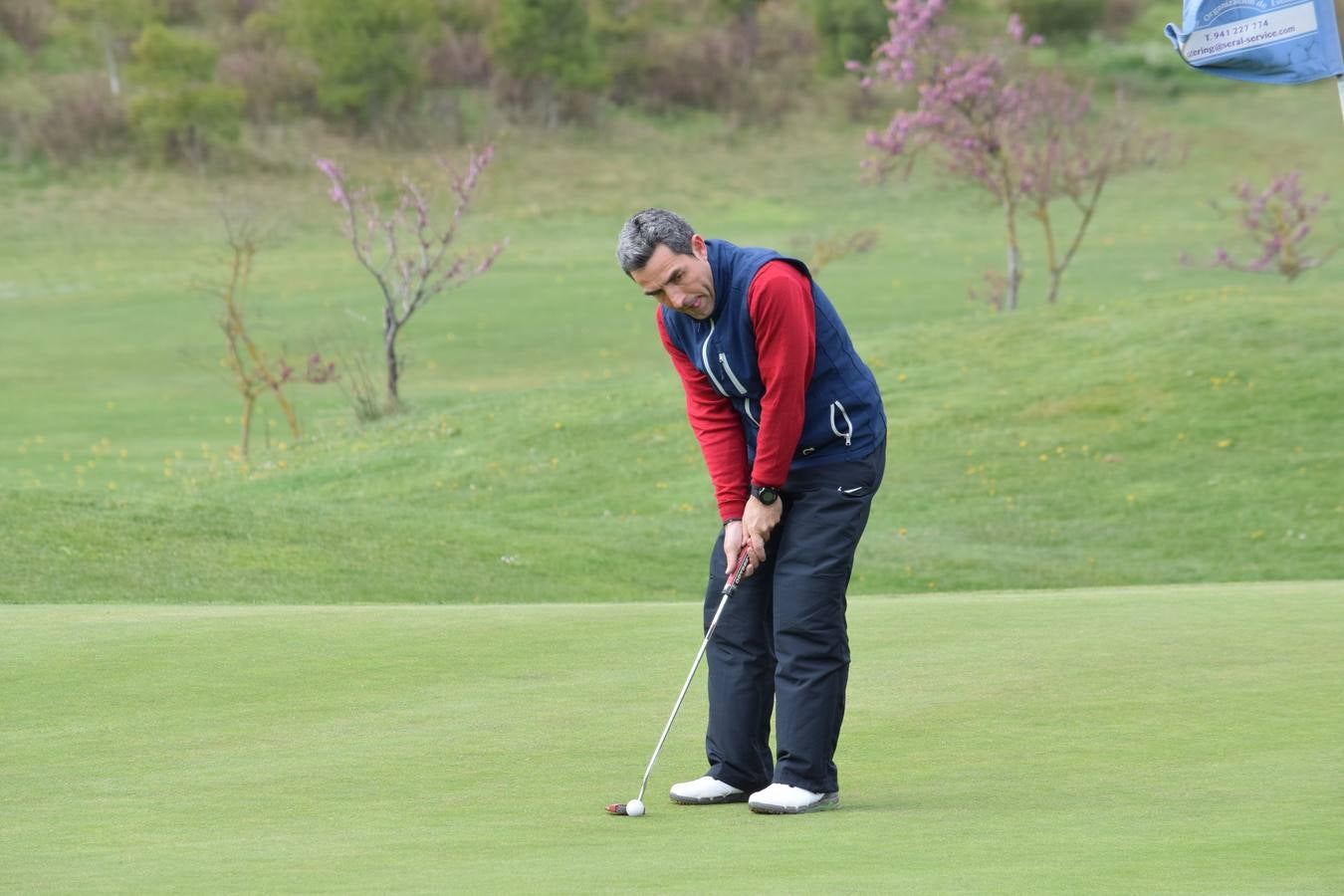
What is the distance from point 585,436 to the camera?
25703mm

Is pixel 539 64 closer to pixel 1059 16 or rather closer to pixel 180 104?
pixel 180 104

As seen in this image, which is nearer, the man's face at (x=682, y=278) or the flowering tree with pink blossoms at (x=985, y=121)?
the man's face at (x=682, y=278)

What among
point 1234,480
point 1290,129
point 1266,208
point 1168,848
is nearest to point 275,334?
point 1266,208

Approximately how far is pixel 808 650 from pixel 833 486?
0.49m

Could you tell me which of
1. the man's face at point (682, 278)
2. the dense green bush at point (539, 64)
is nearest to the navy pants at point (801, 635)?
the man's face at point (682, 278)

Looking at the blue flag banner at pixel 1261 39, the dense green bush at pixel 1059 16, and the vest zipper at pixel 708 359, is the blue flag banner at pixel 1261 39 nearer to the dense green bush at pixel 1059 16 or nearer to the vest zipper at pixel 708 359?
the vest zipper at pixel 708 359

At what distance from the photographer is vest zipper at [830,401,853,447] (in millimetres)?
5660

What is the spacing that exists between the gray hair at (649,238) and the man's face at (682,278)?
0.02 meters

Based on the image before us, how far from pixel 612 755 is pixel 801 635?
0.90 metres

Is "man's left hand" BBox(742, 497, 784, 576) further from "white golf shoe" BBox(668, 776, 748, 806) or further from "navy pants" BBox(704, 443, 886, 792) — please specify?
"white golf shoe" BBox(668, 776, 748, 806)

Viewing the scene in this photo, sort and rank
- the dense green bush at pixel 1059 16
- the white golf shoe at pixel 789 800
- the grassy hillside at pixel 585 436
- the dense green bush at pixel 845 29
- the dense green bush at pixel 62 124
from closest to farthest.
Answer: the white golf shoe at pixel 789 800 → the grassy hillside at pixel 585 436 → the dense green bush at pixel 62 124 → the dense green bush at pixel 845 29 → the dense green bush at pixel 1059 16

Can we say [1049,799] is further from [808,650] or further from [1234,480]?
[1234,480]

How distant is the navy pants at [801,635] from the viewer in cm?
557

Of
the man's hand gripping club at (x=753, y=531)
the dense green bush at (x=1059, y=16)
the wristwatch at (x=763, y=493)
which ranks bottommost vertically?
the man's hand gripping club at (x=753, y=531)
